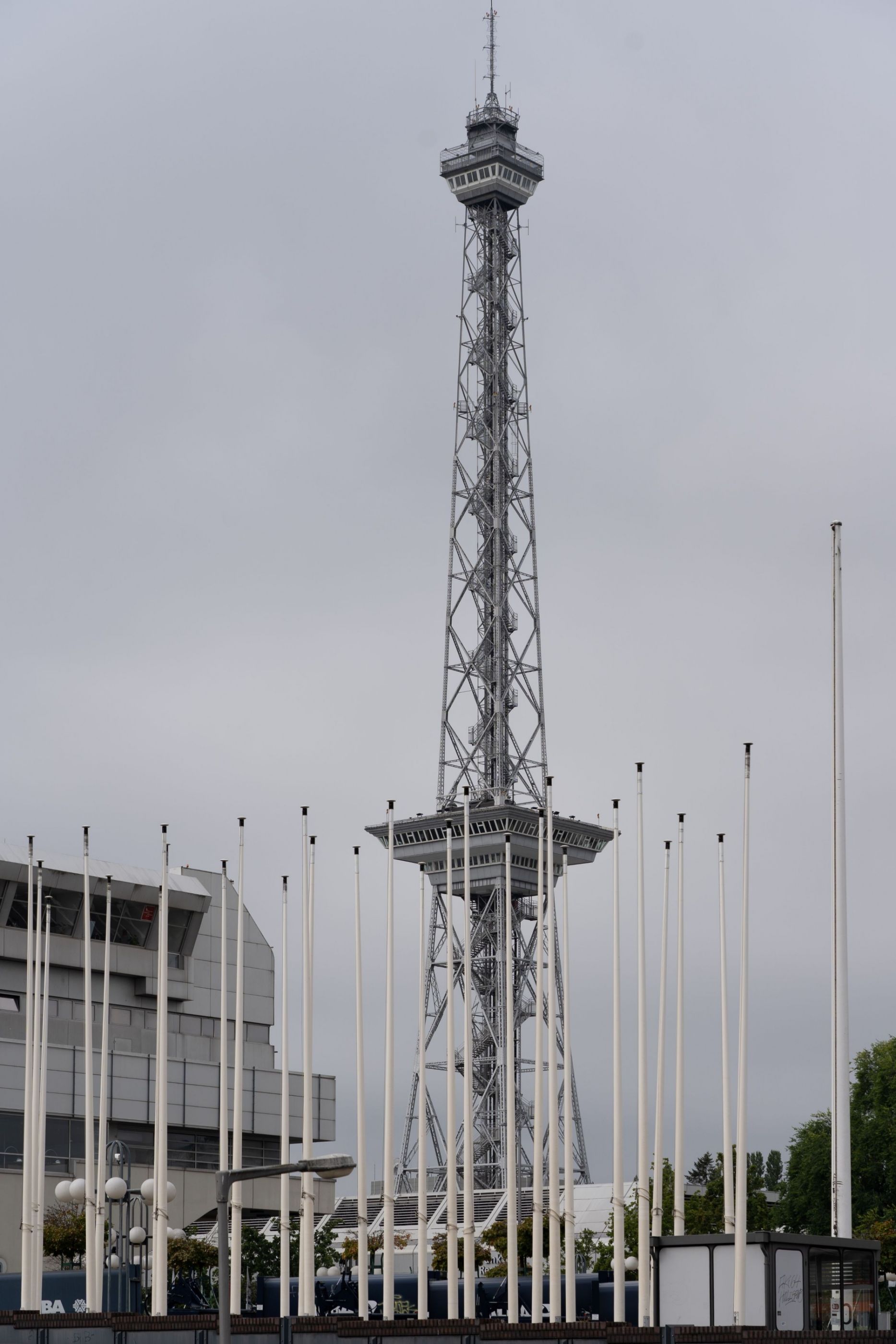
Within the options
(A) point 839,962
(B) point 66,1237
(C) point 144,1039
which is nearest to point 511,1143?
(A) point 839,962

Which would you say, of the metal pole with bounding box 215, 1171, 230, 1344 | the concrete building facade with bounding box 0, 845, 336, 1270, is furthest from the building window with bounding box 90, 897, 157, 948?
the metal pole with bounding box 215, 1171, 230, 1344

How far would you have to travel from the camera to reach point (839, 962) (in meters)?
48.2

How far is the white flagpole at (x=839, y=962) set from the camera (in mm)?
46250

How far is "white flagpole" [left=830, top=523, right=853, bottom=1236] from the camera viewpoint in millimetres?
46250

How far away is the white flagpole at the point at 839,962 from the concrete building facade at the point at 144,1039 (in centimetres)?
5197

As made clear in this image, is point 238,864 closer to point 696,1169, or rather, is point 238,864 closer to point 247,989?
point 247,989

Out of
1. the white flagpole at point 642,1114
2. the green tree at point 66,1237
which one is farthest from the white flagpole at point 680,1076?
the green tree at point 66,1237

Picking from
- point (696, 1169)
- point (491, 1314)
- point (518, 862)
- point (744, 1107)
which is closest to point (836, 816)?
point (744, 1107)

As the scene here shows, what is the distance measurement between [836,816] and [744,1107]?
720cm

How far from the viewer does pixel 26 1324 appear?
5059cm

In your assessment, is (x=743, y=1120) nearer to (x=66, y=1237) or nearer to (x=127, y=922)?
(x=66, y=1237)

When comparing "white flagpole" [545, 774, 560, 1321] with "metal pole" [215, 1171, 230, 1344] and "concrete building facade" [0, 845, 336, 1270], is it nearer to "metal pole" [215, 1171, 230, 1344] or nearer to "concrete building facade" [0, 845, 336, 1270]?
"metal pole" [215, 1171, 230, 1344]

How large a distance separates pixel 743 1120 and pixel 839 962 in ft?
13.8

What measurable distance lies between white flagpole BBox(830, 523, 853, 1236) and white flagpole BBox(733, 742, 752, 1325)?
206cm
